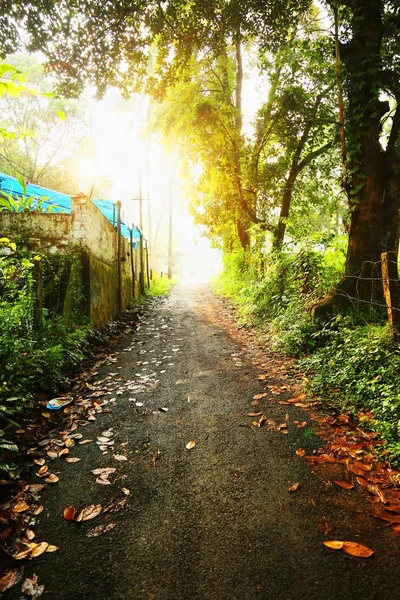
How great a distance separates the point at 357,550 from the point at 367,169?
575 cm

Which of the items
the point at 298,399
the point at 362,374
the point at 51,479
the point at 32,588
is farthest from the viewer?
the point at 298,399

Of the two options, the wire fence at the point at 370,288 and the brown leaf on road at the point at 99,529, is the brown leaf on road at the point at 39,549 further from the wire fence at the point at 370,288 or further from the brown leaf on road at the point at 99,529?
the wire fence at the point at 370,288

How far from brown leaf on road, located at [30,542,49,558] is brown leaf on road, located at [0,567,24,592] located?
101 millimetres

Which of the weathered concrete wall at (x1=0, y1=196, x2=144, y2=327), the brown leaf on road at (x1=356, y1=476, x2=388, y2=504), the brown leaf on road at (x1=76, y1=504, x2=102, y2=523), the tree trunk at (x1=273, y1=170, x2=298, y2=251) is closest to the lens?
the brown leaf on road at (x1=76, y1=504, x2=102, y2=523)

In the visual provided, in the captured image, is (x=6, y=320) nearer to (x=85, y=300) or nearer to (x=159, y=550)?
(x=85, y=300)

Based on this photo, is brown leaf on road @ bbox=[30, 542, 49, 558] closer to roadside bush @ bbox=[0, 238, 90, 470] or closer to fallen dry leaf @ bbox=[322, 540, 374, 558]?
roadside bush @ bbox=[0, 238, 90, 470]

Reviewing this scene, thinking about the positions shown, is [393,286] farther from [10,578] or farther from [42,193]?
[42,193]

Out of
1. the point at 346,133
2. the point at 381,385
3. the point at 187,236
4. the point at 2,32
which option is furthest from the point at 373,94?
the point at 187,236

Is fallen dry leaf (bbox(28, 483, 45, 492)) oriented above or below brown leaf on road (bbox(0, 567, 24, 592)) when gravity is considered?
above

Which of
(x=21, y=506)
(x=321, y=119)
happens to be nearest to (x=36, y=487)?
(x=21, y=506)

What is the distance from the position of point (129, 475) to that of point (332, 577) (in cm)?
175

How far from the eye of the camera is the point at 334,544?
2.18 m

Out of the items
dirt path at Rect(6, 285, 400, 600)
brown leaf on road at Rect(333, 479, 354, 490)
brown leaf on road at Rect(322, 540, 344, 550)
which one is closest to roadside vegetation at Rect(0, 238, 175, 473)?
dirt path at Rect(6, 285, 400, 600)

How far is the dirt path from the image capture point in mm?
1955
